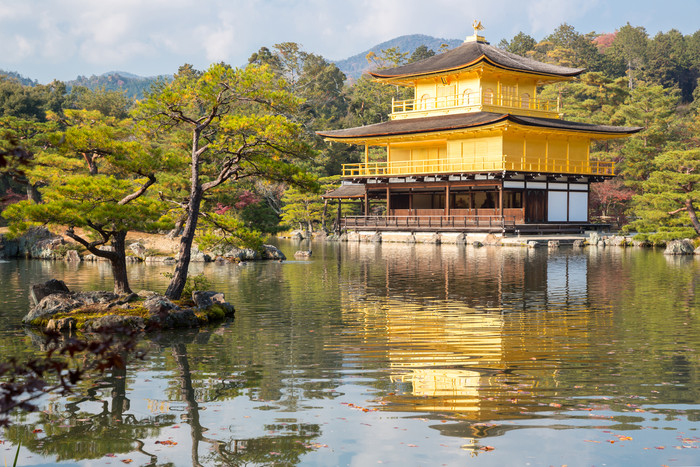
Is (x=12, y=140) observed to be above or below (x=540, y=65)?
below

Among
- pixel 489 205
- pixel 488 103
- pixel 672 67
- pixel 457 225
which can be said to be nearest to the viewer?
pixel 457 225

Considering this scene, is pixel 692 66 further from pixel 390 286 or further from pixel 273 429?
pixel 273 429

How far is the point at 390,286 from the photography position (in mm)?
19297

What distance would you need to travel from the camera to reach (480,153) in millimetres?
44031

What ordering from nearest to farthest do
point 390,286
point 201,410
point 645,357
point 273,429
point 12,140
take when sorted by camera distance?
point 12,140
point 273,429
point 201,410
point 645,357
point 390,286

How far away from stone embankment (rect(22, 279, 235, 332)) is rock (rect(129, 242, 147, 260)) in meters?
15.8

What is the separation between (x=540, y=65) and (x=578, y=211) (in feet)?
35.7

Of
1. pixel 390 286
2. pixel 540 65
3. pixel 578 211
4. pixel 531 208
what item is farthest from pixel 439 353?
pixel 540 65

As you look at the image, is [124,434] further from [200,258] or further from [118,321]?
[200,258]

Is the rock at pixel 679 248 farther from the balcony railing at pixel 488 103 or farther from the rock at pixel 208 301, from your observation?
the rock at pixel 208 301

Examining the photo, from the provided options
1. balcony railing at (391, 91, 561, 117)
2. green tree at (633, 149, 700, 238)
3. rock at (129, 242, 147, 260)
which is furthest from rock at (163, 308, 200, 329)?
balcony railing at (391, 91, 561, 117)

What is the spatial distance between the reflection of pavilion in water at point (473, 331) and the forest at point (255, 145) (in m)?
3.64

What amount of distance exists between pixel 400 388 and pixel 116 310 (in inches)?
273

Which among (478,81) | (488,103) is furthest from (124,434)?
(488,103)
